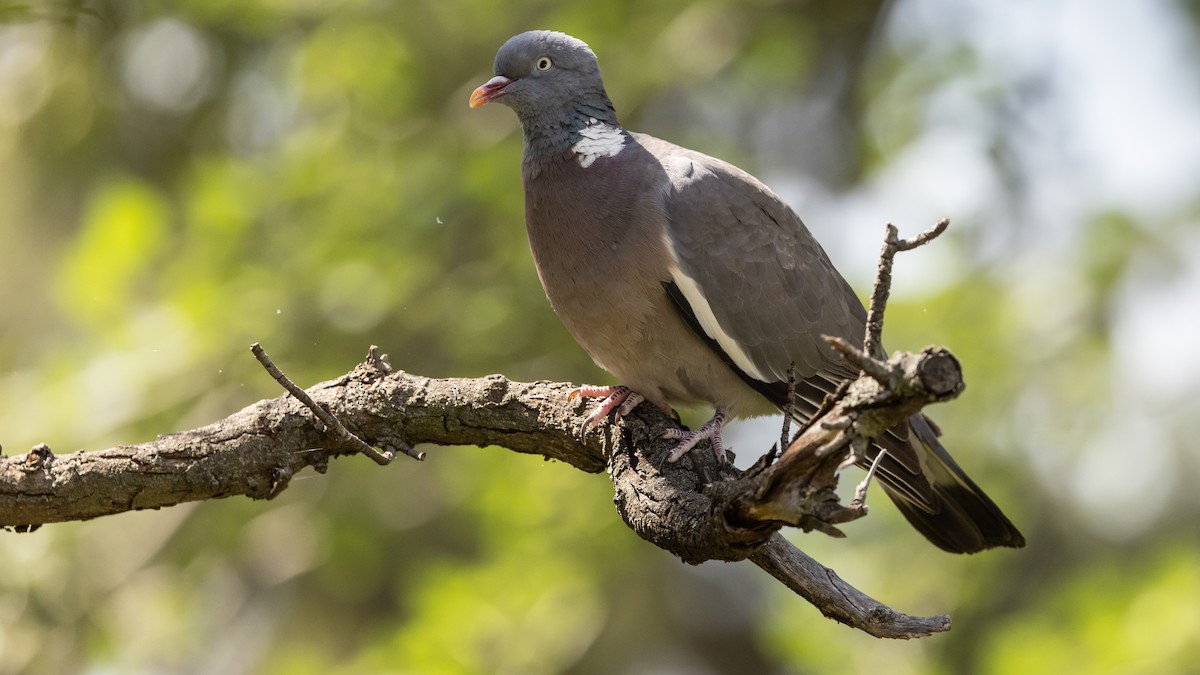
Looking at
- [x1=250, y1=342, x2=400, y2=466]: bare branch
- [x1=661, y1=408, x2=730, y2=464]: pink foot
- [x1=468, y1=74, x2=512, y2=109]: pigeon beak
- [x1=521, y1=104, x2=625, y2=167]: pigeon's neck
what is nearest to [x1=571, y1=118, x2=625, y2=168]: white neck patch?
[x1=521, y1=104, x2=625, y2=167]: pigeon's neck

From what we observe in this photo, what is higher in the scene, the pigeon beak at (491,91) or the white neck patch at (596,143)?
the pigeon beak at (491,91)

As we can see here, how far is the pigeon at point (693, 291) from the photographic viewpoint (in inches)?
127

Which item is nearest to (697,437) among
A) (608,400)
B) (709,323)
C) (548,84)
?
(608,400)

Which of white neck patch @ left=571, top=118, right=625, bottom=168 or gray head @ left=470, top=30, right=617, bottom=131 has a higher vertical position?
gray head @ left=470, top=30, right=617, bottom=131

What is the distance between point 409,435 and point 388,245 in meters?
2.14

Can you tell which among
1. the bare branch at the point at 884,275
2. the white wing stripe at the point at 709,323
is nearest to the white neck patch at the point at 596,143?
the white wing stripe at the point at 709,323

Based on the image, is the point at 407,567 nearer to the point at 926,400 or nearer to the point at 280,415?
the point at 280,415

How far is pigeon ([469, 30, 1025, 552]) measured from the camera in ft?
10.6

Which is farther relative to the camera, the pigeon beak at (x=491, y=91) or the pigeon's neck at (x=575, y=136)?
the pigeon beak at (x=491, y=91)

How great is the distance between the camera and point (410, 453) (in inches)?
109

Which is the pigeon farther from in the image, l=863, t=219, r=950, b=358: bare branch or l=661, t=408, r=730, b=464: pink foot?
l=863, t=219, r=950, b=358: bare branch

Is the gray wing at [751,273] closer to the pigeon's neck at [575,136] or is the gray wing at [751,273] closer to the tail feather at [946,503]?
the pigeon's neck at [575,136]

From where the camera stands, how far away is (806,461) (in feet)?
6.31

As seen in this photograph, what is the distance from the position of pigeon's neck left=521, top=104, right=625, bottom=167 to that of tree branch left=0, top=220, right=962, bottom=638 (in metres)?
0.75
